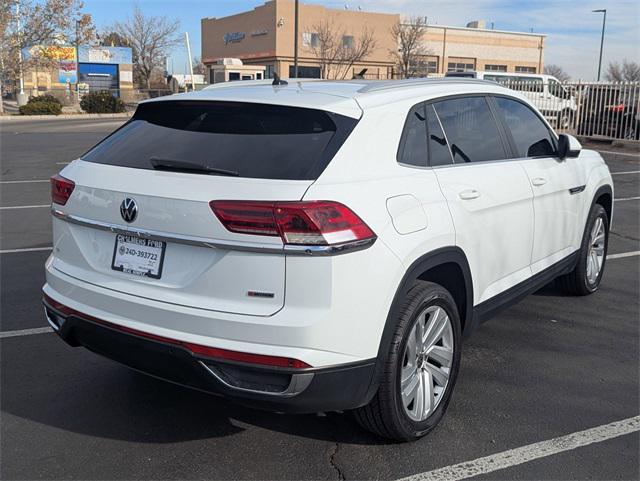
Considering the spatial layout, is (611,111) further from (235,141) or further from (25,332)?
(235,141)

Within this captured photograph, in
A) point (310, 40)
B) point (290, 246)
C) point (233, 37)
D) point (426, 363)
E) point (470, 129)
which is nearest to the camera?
point (290, 246)

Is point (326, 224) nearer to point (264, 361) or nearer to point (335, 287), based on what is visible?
point (335, 287)

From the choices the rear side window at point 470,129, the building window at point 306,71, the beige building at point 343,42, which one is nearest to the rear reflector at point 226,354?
the rear side window at point 470,129

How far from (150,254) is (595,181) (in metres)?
4.03

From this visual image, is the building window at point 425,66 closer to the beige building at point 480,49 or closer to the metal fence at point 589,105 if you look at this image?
the beige building at point 480,49

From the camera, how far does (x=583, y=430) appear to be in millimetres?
3561

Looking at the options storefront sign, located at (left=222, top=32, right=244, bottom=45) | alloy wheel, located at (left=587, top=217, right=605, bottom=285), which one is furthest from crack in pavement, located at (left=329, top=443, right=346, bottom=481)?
storefront sign, located at (left=222, top=32, right=244, bottom=45)

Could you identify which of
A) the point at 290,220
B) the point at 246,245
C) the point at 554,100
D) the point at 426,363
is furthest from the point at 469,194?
the point at 554,100

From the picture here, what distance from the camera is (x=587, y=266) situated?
578 centimetres

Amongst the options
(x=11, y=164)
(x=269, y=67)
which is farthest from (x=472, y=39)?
(x=11, y=164)

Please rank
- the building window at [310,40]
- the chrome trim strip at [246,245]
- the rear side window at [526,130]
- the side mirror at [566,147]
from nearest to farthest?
the chrome trim strip at [246,245]
the rear side window at [526,130]
the side mirror at [566,147]
the building window at [310,40]

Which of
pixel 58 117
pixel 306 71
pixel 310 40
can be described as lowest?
pixel 58 117

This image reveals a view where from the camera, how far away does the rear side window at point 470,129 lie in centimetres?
386

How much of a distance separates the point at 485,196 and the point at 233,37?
63451mm
